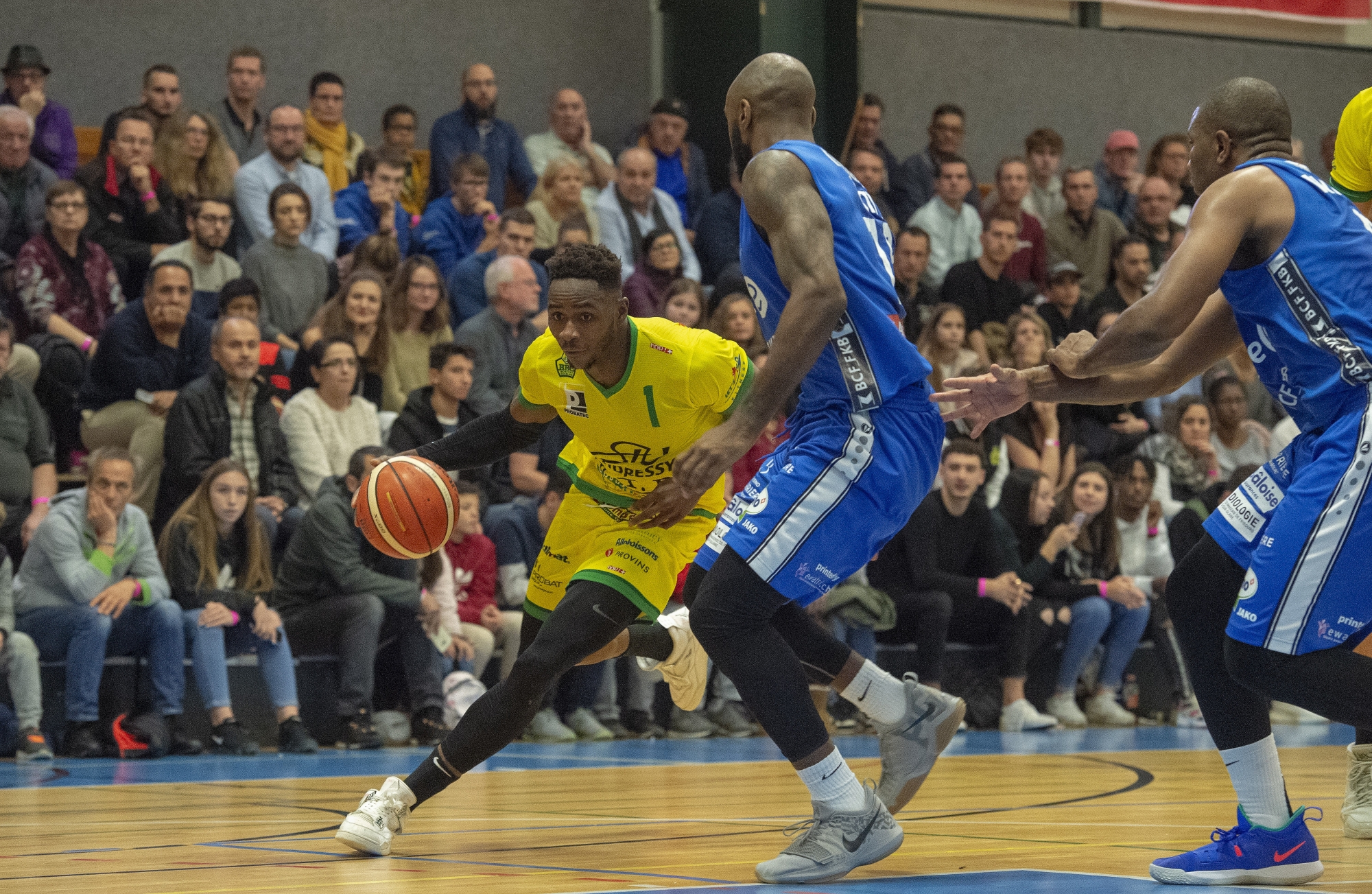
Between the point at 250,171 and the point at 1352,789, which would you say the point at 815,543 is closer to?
the point at 1352,789

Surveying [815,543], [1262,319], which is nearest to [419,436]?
[815,543]

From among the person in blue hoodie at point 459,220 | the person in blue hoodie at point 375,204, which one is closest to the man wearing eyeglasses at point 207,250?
the person in blue hoodie at point 375,204

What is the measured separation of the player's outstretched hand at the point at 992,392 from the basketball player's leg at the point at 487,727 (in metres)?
1.43

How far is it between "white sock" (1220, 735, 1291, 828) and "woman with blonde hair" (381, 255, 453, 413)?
6.95 m

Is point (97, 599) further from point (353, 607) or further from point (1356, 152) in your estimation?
point (1356, 152)

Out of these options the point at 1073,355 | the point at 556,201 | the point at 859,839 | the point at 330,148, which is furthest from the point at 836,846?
the point at 330,148

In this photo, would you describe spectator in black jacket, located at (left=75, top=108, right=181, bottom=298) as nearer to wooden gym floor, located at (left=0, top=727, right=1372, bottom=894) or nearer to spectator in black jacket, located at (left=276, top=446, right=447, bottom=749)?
spectator in black jacket, located at (left=276, top=446, right=447, bottom=749)

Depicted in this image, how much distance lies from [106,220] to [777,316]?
6.99 metres

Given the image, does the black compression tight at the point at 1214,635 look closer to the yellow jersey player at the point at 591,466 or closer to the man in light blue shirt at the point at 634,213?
the yellow jersey player at the point at 591,466

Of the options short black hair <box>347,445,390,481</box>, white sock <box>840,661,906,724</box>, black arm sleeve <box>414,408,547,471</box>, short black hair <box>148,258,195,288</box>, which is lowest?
white sock <box>840,661,906,724</box>

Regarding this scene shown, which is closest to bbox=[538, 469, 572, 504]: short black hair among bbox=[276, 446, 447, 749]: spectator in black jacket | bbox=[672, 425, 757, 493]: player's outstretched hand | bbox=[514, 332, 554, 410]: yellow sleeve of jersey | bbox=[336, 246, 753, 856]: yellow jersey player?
bbox=[276, 446, 447, 749]: spectator in black jacket

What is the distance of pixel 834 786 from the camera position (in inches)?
170

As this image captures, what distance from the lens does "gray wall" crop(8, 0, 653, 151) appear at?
1274cm

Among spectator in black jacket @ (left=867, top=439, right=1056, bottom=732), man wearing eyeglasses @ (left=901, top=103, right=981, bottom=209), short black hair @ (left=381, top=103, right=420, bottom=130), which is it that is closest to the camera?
spectator in black jacket @ (left=867, top=439, right=1056, bottom=732)
